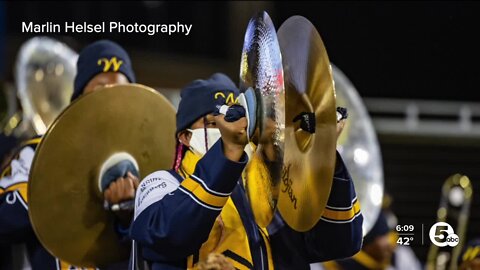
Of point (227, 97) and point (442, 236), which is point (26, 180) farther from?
point (442, 236)

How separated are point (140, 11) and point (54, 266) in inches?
135

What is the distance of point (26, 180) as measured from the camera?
3768 mm

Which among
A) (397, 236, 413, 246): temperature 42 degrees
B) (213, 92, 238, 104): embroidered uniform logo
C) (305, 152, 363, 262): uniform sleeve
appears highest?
(213, 92, 238, 104): embroidered uniform logo

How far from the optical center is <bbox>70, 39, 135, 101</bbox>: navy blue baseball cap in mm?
3969

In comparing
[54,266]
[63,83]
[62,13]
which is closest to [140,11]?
[62,13]

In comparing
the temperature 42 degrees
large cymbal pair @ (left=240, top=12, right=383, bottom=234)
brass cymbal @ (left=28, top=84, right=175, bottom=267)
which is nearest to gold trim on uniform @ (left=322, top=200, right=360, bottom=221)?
large cymbal pair @ (left=240, top=12, right=383, bottom=234)

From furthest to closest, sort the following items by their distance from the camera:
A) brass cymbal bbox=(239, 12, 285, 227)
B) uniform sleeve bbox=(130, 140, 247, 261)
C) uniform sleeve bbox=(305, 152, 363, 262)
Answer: uniform sleeve bbox=(305, 152, 363, 262) < uniform sleeve bbox=(130, 140, 247, 261) < brass cymbal bbox=(239, 12, 285, 227)

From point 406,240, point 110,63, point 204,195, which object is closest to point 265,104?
point 204,195

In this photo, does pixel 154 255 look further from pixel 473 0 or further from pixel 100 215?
pixel 473 0

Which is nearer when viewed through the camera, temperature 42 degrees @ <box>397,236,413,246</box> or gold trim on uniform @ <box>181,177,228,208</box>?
gold trim on uniform @ <box>181,177,228,208</box>

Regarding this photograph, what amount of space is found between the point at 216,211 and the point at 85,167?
2.93 feet

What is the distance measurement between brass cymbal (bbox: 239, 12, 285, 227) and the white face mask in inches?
9.6

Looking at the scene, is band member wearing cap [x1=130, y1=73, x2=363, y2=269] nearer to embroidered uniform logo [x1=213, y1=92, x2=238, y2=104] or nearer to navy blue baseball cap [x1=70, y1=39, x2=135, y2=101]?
embroidered uniform logo [x1=213, y1=92, x2=238, y2=104]

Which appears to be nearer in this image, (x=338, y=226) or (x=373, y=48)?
(x=338, y=226)
